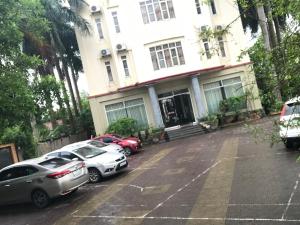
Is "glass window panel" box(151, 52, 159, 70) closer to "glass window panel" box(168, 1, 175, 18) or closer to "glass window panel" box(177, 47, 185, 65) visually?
"glass window panel" box(177, 47, 185, 65)

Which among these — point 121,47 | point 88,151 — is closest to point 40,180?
point 88,151

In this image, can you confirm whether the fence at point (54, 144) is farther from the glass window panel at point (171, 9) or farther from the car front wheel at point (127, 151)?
the glass window panel at point (171, 9)

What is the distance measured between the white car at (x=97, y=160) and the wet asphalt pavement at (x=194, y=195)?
442 mm

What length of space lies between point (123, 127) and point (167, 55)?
6.16 m

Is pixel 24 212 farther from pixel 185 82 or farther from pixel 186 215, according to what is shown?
pixel 185 82

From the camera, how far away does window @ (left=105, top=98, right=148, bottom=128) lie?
98.9ft

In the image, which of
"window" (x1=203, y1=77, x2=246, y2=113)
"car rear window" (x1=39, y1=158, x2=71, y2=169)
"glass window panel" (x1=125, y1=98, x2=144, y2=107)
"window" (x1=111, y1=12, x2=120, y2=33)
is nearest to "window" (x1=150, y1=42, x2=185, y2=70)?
"glass window panel" (x1=125, y1=98, x2=144, y2=107)

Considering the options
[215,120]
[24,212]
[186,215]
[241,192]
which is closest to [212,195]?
[241,192]

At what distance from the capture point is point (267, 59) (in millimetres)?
5738

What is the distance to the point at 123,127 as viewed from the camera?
2805cm

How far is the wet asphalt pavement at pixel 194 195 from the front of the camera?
8754mm

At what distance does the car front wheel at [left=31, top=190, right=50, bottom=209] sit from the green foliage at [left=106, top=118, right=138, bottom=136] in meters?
15.2

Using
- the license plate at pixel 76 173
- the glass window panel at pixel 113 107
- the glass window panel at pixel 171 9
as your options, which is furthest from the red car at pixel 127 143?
the glass window panel at pixel 171 9

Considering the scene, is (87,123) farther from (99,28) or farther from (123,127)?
(99,28)
